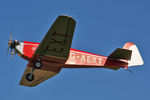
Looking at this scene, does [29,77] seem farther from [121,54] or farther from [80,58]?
[121,54]

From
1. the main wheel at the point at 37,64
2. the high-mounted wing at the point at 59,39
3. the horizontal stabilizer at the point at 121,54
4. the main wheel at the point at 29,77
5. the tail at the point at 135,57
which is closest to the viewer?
the high-mounted wing at the point at 59,39

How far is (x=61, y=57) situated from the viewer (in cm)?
1557

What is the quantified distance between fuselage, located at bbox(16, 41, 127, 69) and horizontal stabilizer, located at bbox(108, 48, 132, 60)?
281 mm

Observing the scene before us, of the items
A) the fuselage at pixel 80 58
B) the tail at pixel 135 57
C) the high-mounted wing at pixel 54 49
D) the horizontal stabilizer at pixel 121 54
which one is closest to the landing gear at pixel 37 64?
the high-mounted wing at pixel 54 49

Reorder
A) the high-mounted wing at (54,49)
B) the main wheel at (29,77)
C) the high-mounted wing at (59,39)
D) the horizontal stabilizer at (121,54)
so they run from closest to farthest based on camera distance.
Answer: the high-mounted wing at (59,39), the high-mounted wing at (54,49), the horizontal stabilizer at (121,54), the main wheel at (29,77)

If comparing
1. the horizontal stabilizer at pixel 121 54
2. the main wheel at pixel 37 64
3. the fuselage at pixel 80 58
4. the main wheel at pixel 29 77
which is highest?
the horizontal stabilizer at pixel 121 54

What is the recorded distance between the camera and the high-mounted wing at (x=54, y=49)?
13477 mm

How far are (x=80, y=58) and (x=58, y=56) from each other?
1.75m

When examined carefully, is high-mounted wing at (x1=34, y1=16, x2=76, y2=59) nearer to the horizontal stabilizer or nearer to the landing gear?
the landing gear

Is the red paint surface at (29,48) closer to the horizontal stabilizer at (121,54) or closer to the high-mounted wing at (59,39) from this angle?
the high-mounted wing at (59,39)

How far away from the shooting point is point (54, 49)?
15.2 metres

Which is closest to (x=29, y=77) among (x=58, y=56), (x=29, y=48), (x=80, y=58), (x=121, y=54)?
(x=29, y=48)

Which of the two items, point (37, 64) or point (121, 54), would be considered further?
point (121, 54)

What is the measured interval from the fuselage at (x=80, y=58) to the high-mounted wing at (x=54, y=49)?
0.57 m
